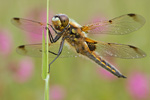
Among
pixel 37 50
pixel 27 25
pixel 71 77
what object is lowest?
pixel 71 77

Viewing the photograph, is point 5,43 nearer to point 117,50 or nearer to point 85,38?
point 85,38

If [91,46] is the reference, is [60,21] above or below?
above

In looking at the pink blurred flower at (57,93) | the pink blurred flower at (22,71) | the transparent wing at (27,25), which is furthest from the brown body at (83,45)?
the pink blurred flower at (22,71)

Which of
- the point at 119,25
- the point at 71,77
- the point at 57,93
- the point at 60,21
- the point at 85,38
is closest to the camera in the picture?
the point at 60,21

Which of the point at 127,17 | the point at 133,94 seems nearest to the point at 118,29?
the point at 127,17

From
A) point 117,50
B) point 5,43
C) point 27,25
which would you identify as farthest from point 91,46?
point 5,43

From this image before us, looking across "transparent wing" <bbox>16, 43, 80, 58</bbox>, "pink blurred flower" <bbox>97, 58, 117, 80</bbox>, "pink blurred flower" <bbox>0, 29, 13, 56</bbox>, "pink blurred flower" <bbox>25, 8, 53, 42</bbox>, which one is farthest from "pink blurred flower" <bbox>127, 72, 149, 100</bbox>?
"pink blurred flower" <bbox>0, 29, 13, 56</bbox>
